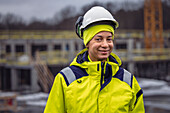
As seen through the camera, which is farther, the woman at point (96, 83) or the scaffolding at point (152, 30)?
the scaffolding at point (152, 30)

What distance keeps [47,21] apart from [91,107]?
2980 inches

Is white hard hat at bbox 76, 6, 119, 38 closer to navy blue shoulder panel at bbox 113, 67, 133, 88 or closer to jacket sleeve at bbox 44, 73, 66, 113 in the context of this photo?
navy blue shoulder panel at bbox 113, 67, 133, 88

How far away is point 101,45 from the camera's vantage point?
2.25 metres

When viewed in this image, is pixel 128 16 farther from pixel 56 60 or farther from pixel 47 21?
pixel 56 60

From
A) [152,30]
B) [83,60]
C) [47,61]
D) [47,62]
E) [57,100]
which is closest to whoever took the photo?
[57,100]

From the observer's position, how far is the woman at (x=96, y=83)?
212 centimetres

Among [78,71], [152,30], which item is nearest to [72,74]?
[78,71]

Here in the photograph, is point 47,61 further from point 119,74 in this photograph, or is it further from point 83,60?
point 119,74

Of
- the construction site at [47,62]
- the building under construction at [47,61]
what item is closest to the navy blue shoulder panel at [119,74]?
the construction site at [47,62]

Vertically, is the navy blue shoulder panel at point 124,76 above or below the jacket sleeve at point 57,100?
above

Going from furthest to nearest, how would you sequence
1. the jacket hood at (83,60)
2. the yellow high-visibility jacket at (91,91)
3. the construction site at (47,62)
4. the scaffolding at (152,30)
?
the scaffolding at (152,30) → the construction site at (47,62) → the jacket hood at (83,60) → the yellow high-visibility jacket at (91,91)

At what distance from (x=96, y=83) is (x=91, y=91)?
0.26 feet

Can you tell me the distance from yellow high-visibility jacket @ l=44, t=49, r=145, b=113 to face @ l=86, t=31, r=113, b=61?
0.43 ft

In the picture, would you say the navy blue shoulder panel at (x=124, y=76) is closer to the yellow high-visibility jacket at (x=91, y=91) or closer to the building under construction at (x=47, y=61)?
the yellow high-visibility jacket at (x=91, y=91)
